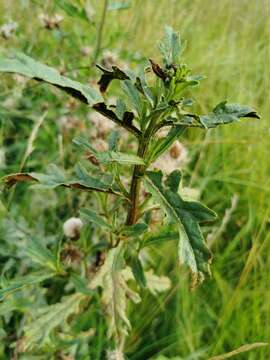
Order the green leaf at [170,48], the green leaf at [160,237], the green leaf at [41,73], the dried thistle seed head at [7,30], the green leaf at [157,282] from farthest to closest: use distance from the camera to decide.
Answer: the dried thistle seed head at [7,30] < the green leaf at [157,282] < the green leaf at [160,237] < the green leaf at [170,48] < the green leaf at [41,73]

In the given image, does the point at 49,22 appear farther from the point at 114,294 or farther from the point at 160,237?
the point at 114,294

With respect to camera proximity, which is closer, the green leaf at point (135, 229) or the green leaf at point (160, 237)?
the green leaf at point (135, 229)

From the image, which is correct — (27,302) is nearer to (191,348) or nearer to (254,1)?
(191,348)

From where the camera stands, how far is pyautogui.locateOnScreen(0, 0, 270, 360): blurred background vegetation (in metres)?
1.69

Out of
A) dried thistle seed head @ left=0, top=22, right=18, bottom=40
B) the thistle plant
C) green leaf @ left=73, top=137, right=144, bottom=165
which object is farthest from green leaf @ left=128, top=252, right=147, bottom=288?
dried thistle seed head @ left=0, top=22, right=18, bottom=40

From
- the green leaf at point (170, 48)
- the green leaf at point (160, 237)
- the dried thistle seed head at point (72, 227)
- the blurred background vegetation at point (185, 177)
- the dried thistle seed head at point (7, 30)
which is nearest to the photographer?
the green leaf at point (170, 48)

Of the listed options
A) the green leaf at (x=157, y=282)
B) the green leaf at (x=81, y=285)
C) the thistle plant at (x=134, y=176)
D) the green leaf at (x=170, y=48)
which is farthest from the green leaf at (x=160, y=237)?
the green leaf at (x=170, y=48)

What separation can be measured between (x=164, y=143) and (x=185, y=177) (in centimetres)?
124

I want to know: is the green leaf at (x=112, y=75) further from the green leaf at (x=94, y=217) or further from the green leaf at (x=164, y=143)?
the green leaf at (x=94, y=217)

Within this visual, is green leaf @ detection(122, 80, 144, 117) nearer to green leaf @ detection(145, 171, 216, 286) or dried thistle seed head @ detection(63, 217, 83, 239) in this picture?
green leaf @ detection(145, 171, 216, 286)

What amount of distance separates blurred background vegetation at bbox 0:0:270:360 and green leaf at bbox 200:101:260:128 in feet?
1.96

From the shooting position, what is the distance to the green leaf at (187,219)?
992mm

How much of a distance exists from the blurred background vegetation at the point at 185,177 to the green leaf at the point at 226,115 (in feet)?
1.96

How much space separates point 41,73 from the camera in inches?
38.6
